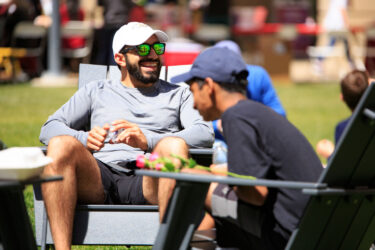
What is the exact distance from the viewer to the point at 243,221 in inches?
125

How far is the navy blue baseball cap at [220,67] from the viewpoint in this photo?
3.15 m

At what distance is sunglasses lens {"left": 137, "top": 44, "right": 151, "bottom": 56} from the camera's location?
15.2ft

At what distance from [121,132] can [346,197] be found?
57.3 inches

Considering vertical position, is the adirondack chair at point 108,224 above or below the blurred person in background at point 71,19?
above

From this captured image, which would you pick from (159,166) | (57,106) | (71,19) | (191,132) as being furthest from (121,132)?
(71,19)

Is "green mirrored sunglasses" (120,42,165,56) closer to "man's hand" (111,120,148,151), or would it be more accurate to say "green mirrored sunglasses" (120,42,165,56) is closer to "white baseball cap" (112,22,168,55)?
"white baseball cap" (112,22,168,55)

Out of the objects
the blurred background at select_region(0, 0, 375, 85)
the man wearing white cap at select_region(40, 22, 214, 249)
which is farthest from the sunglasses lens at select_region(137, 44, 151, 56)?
the blurred background at select_region(0, 0, 375, 85)

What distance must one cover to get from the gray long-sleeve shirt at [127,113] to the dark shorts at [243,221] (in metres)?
1.10

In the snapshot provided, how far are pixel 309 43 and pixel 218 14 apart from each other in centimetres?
382

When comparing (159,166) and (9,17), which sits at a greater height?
(159,166)

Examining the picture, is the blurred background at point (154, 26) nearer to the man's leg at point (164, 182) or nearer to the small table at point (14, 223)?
the man's leg at point (164, 182)

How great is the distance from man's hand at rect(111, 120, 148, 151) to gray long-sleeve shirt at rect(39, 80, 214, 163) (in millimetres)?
231

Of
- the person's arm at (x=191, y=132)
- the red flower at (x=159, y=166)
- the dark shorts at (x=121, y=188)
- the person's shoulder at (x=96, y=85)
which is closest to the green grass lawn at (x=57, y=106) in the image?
the person's shoulder at (x=96, y=85)

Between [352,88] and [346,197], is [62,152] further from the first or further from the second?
[352,88]
